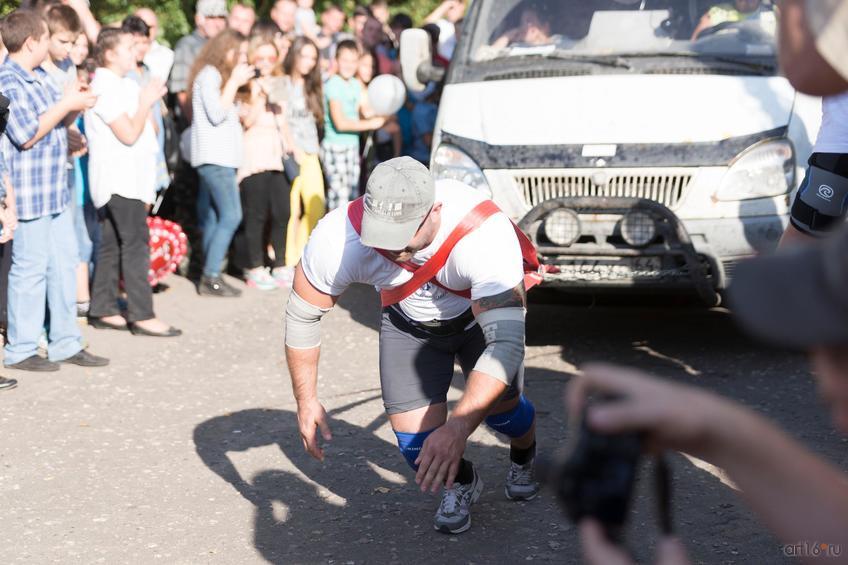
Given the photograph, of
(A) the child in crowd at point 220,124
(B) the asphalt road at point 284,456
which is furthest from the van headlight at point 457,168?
(A) the child in crowd at point 220,124

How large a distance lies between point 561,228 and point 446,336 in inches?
83.7

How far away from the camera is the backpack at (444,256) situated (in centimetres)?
424

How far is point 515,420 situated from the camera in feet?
15.7

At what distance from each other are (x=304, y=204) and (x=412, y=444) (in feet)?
17.3

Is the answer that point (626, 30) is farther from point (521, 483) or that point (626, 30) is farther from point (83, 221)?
point (83, 221)

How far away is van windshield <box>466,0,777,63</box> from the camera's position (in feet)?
23.4

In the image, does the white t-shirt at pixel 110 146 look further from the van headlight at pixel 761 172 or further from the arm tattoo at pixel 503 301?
the arm tattoo at pixel 503 301

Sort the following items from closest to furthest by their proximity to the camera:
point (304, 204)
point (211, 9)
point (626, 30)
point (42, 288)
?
point (42, 288) → point (626, 30) → point (304, 204) → point (211, 9)

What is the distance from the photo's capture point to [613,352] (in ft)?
23.6

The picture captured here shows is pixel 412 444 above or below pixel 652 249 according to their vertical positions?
below

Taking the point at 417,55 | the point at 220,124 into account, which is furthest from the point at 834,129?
the point at 220,124

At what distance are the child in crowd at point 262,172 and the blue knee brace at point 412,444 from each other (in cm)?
482

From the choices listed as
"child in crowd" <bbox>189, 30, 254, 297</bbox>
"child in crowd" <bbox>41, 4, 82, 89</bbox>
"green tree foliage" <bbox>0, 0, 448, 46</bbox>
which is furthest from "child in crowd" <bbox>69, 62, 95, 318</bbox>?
"green tree foliage" <bbox>0, 0, 448, 46</bbox>

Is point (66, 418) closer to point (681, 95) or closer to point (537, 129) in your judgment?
point (537, 129)
